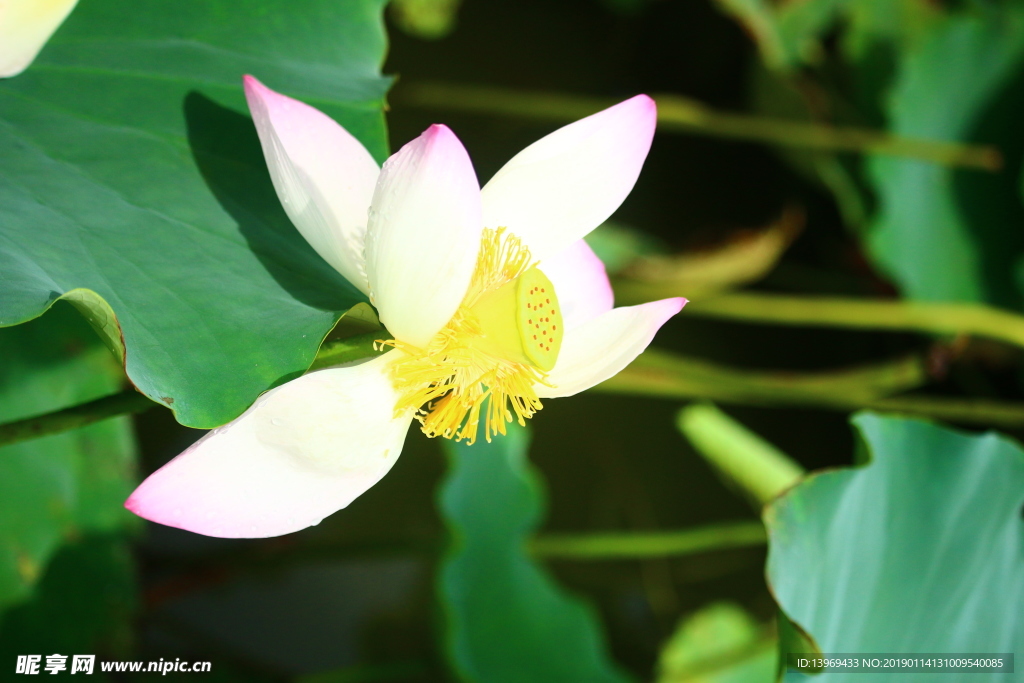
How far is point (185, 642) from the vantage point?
1241 millimetres

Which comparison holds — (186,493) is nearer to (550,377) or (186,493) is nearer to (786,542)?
(550,377)

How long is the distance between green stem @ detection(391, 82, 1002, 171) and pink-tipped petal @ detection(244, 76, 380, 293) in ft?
3.49

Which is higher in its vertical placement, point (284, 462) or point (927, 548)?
point (284, 462)

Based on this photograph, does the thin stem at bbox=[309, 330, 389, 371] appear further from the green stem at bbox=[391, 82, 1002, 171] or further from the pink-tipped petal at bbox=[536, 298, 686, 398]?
the green stem at bbox=[391, 82, 1002, 171]

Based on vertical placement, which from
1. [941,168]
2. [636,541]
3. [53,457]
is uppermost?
[941,168]

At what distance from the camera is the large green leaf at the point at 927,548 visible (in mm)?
695

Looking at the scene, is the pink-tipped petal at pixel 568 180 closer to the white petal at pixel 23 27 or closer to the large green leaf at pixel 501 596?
the white petal at pixel 23 27

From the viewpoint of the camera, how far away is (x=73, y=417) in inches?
16.8

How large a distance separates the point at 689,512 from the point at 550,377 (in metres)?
1.48

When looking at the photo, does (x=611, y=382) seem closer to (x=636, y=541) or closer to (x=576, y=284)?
(x=636, y=541)

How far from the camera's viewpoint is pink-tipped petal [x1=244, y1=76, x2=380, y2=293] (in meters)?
0.42

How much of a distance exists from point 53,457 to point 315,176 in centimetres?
60

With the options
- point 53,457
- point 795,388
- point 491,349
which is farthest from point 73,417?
point 795,388

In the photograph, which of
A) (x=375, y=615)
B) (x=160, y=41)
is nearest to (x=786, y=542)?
(x=160, y=41)
